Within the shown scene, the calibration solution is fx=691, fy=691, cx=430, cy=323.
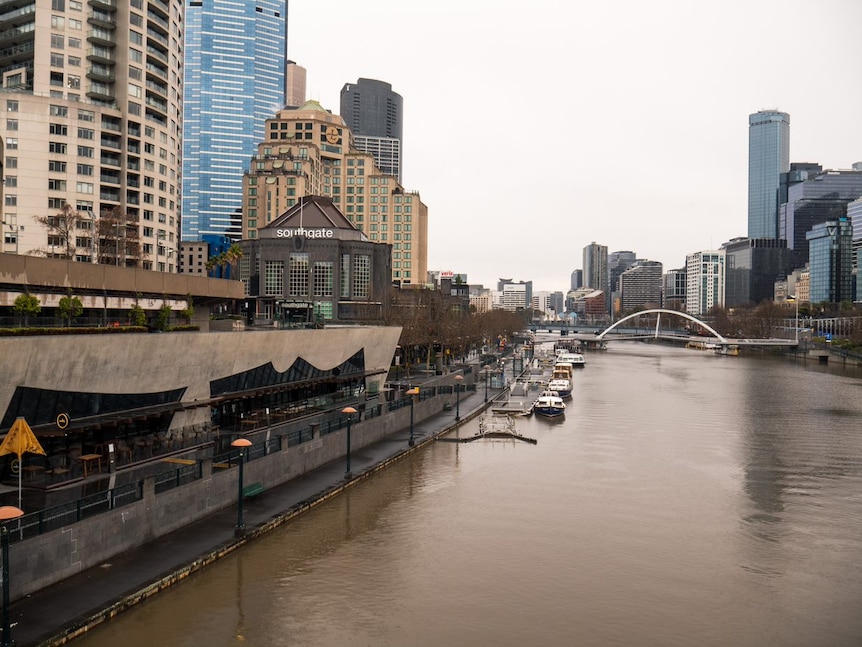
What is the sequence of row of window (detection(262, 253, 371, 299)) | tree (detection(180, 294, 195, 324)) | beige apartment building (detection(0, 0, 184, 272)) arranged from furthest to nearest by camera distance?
row of window (detection(262, 253, 371, 299)) < beige apartment building (detection(0, 0, 184, 272)) < tree (detection(180, 294, 195, 324))

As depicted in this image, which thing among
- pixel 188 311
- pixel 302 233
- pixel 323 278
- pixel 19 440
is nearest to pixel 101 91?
pixel 302 233

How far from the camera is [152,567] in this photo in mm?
21250

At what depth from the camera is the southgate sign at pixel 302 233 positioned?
10788 cm

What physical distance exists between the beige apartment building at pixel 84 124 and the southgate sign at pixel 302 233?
25223 mm

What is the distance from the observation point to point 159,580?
805 inches

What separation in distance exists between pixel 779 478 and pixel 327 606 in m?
29.8

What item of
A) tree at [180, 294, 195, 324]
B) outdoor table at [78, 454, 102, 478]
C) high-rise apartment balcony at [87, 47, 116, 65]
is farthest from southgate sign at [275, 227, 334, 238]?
outdoor table at [78, 454, 102, 478]

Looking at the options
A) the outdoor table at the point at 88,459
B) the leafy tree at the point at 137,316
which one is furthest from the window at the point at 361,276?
the outdoor table at the point at 88,459

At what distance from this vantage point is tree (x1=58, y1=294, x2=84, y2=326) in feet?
102

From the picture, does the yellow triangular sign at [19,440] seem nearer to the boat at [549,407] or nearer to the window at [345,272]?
the boat at [549,407]

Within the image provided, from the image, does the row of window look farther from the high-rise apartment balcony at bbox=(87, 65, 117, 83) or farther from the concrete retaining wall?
the concrete retaining wall

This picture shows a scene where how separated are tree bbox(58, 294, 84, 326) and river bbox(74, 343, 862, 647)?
46.7 feet

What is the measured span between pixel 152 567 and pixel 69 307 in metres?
15.3

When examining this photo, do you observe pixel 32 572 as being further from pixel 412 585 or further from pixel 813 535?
pixel 813 535
